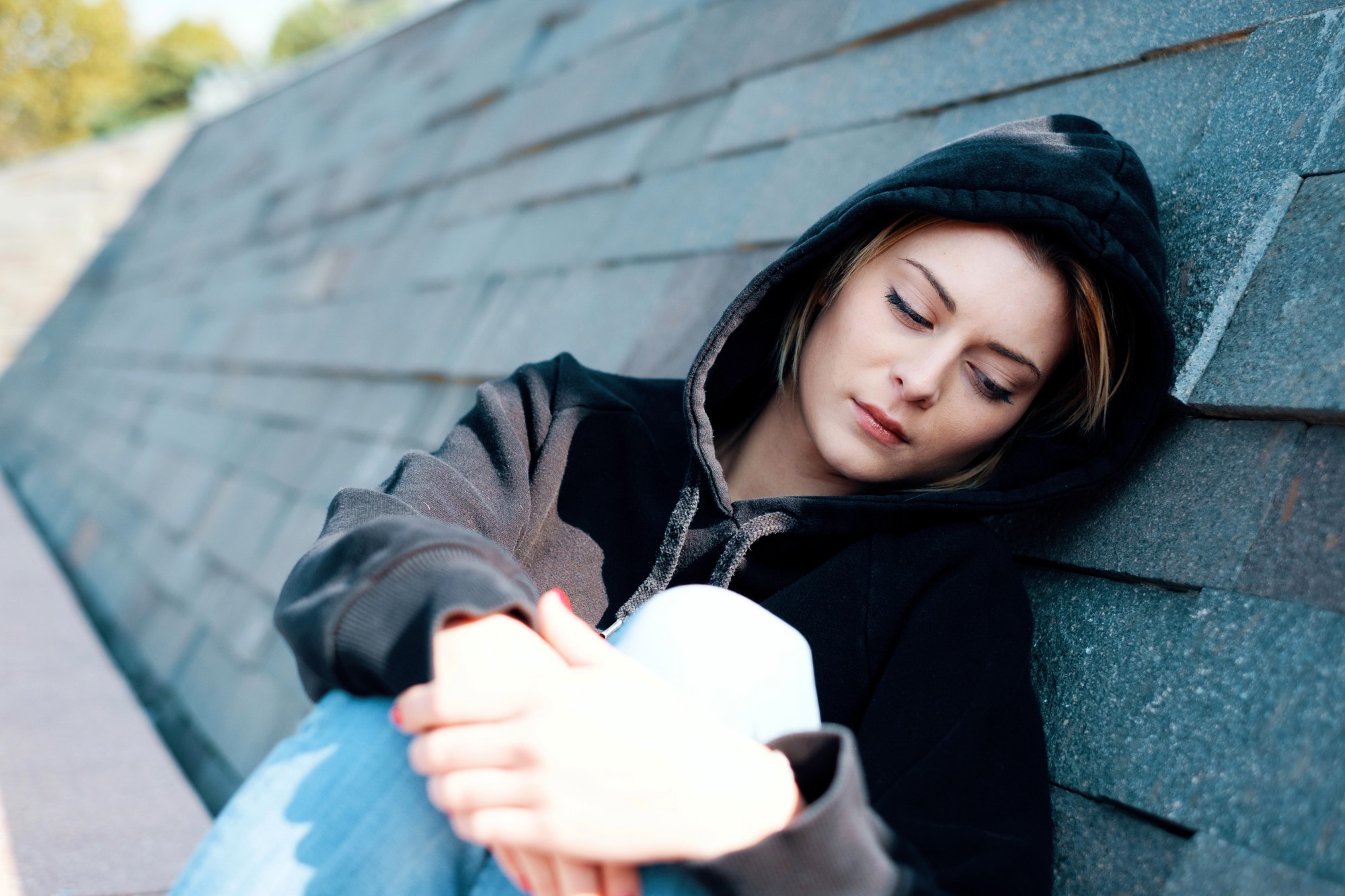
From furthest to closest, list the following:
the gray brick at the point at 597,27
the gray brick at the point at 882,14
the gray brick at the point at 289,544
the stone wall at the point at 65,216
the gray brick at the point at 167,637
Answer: the stone wall at the point at 65,216
the gray brick at the point at 167,637
the gray brick at the point at 597,27
the gray brick at the point at 289,544
the gray brick at the point at 882,14

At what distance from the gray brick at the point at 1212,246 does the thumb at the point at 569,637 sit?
808 millimetres

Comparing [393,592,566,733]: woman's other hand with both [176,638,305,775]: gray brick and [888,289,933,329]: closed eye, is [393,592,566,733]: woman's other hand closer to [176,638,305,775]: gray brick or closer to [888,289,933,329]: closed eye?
[888,289,933,329]: closed eye

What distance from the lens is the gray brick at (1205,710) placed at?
88 centimetres

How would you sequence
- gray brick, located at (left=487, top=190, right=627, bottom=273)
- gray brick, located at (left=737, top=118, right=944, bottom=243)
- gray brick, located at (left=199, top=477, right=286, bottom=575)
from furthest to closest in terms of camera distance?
gray brick, located at (left=199, top=477, right=286, bottom=575)
gray brick, located at (left=487, top=190, right=627, bottom=273)
gray brick, located at (left=737, top=118, right=944, bottom=243)

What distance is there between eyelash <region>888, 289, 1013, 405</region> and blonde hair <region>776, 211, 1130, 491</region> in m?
0.11

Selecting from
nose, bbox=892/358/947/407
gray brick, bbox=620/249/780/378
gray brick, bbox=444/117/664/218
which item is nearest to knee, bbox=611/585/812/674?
nose, bbox=892/358/947/407

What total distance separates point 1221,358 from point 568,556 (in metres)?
0.88

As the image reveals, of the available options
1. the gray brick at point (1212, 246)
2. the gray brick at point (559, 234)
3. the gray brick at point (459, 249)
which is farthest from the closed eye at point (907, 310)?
the gray brick at point (459, 249)

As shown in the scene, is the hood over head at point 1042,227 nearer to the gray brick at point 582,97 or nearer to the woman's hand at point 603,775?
the woman's hand at point 603,775

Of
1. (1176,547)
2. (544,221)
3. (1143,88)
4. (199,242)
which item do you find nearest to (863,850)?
(1176,547)

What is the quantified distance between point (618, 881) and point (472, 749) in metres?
0.17

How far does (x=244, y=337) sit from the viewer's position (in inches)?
172

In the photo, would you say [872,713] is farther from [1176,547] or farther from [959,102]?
[959,102]

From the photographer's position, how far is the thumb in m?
0.93
